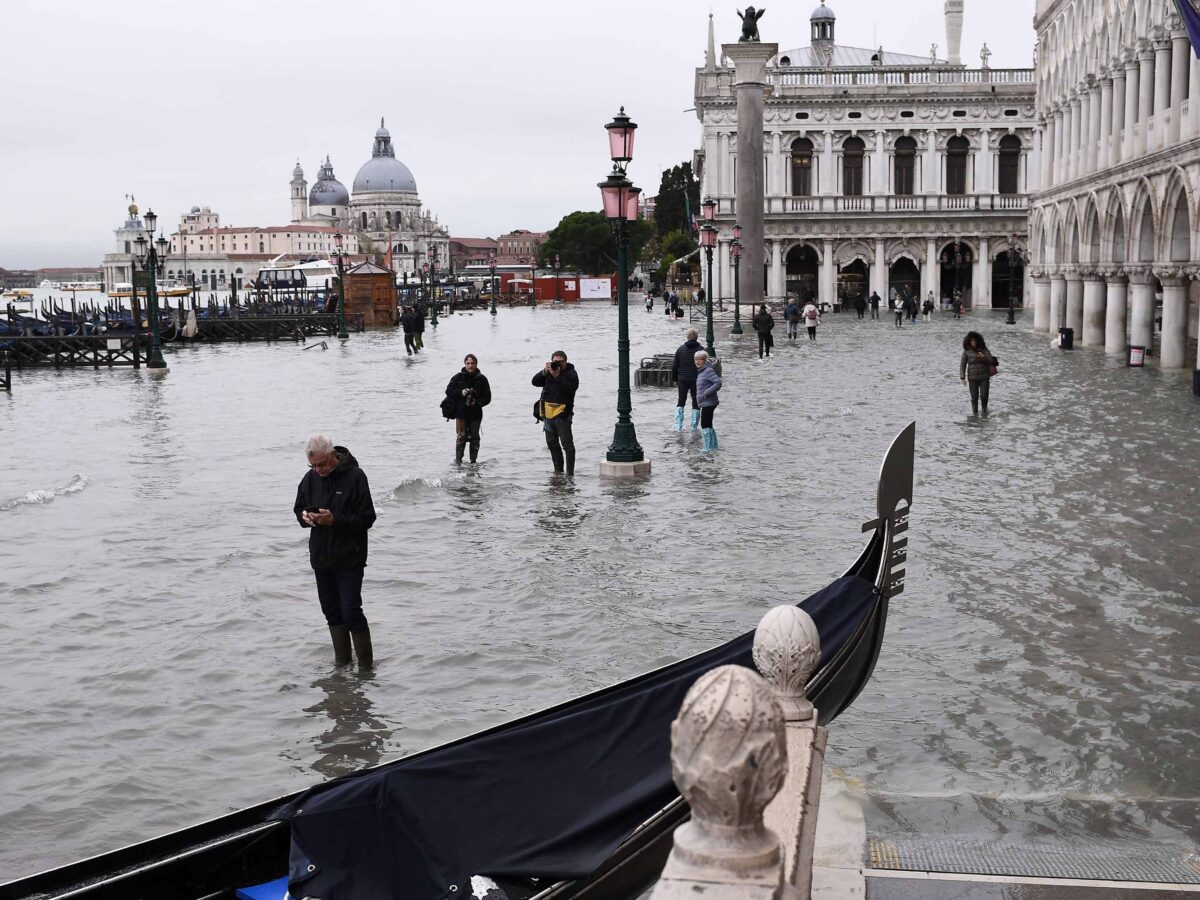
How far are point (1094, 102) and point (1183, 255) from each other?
29.5 ft

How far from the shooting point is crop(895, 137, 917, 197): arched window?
224 ft

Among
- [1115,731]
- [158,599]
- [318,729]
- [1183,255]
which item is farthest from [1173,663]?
[1183,255]

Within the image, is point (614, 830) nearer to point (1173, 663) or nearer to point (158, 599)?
point (1173, 663)

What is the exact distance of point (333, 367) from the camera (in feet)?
122

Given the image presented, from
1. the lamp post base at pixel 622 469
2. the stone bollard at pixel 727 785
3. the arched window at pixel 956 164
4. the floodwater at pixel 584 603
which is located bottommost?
the floodwater at pixel 584 603

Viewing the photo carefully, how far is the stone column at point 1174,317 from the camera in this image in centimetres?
2773

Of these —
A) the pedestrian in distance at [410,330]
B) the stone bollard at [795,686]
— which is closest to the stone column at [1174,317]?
the pedestrian in distance at [410,330]

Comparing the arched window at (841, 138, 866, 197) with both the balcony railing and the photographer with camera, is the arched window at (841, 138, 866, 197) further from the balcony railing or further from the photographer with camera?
the photographer with camera

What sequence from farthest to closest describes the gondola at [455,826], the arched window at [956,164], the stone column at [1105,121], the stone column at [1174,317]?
the arched window at [956,164] < the stone column at [1105,121] < the stone column at [1174,317] < the gondola at [455,826]

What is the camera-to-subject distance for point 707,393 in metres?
17.7

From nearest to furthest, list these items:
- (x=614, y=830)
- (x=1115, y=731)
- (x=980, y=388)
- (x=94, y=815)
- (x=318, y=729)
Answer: (x=614, y=830) → (x=94, y=815) → (x=1115, y=731) → (x=318, y=729) → (x=980, y=388)

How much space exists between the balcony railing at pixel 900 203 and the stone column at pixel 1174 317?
130 feet

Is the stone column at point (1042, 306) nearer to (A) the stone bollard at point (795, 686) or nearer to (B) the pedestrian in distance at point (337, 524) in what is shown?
(B) the pedestrian in distance at point (337, 524)

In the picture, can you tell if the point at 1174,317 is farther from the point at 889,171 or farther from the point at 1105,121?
the point at 889,171
